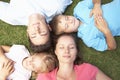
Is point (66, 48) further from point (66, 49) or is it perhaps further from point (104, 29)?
point (104, 29)

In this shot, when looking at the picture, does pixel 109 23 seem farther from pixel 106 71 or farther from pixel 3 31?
pixel 3 31

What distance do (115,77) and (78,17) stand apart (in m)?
0.63

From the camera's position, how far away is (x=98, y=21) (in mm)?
2625

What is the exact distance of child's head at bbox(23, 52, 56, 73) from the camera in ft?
8.19

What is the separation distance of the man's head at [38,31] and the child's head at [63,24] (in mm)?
90

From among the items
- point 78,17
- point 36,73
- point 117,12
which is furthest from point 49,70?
point 117,12

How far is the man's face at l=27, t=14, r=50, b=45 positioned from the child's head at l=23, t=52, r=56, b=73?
11 cm

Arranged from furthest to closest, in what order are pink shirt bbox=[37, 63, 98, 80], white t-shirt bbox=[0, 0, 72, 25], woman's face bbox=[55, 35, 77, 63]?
white t-shirt bbox=[0, 0, 72, 25]
pink shirt bbox=[37, 63, 98, 80]
woman's face bbox=[55, 35, 77, 63]

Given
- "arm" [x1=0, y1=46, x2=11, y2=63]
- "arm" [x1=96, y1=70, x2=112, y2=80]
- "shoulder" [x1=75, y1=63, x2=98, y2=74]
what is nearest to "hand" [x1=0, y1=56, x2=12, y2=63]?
"arm" [x1=0, y1=46, x2=11, y2=63]

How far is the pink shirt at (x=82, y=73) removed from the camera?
101 inches

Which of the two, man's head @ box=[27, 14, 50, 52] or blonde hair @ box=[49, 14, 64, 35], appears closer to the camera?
man's head @ box=[27, 14, 50, 52]

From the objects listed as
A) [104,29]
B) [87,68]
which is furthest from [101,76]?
[104,29]

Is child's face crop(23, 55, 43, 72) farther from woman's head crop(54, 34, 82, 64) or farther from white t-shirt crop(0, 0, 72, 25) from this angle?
white t-shirt crop(0, 0, 72, 25)

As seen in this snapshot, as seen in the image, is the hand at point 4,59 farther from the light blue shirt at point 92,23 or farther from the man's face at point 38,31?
the light blue shirt at point 92,23
